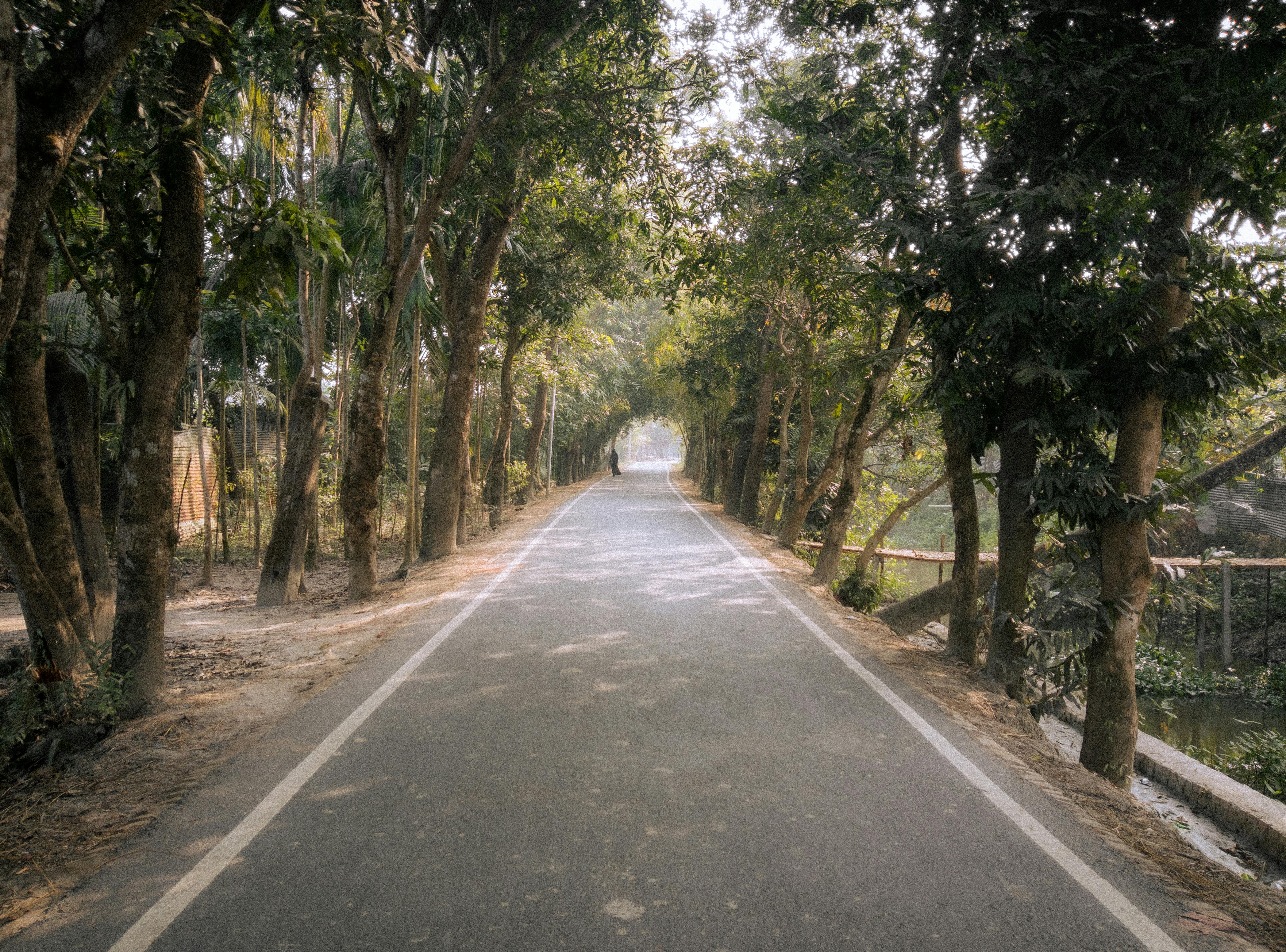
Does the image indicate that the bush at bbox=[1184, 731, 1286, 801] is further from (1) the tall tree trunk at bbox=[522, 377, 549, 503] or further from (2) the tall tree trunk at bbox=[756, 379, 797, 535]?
(1) the tall tree trunk at bbox=[522, 377, 549, 503]

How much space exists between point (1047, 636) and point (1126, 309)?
8.35ft

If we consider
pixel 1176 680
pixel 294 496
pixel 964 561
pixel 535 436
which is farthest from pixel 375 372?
pixel 535 436

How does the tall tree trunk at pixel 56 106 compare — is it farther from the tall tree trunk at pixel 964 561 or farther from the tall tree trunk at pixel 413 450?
the tall tree trunk at pixel 413 450

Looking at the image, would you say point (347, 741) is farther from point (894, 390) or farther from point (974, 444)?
point (894, 390)

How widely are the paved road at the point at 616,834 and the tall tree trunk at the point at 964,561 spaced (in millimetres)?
2015

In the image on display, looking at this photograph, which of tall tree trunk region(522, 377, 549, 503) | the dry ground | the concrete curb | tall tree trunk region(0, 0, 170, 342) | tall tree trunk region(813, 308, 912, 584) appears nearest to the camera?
the dry ground

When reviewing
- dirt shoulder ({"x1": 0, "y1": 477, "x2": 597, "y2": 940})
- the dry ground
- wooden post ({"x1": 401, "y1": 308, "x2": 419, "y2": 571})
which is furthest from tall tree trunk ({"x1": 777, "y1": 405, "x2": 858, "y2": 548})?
dirt shoulder ({"x1": 0, "y1": 477, "x2": 597, "y2": 940})

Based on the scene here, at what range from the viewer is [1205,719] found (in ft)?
44.4

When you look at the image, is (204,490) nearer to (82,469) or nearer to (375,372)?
(375,372)

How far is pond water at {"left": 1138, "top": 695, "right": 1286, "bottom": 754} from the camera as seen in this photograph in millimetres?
12445

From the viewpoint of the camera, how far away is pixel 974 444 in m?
7.58

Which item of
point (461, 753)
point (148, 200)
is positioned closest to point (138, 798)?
point (461, 753)

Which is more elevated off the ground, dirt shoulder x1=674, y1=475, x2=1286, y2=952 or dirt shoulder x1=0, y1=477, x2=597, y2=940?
dirt shoulder x1=0, y1=477, x2=597, y2=940

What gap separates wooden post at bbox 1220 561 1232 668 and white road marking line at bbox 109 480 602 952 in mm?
15690
